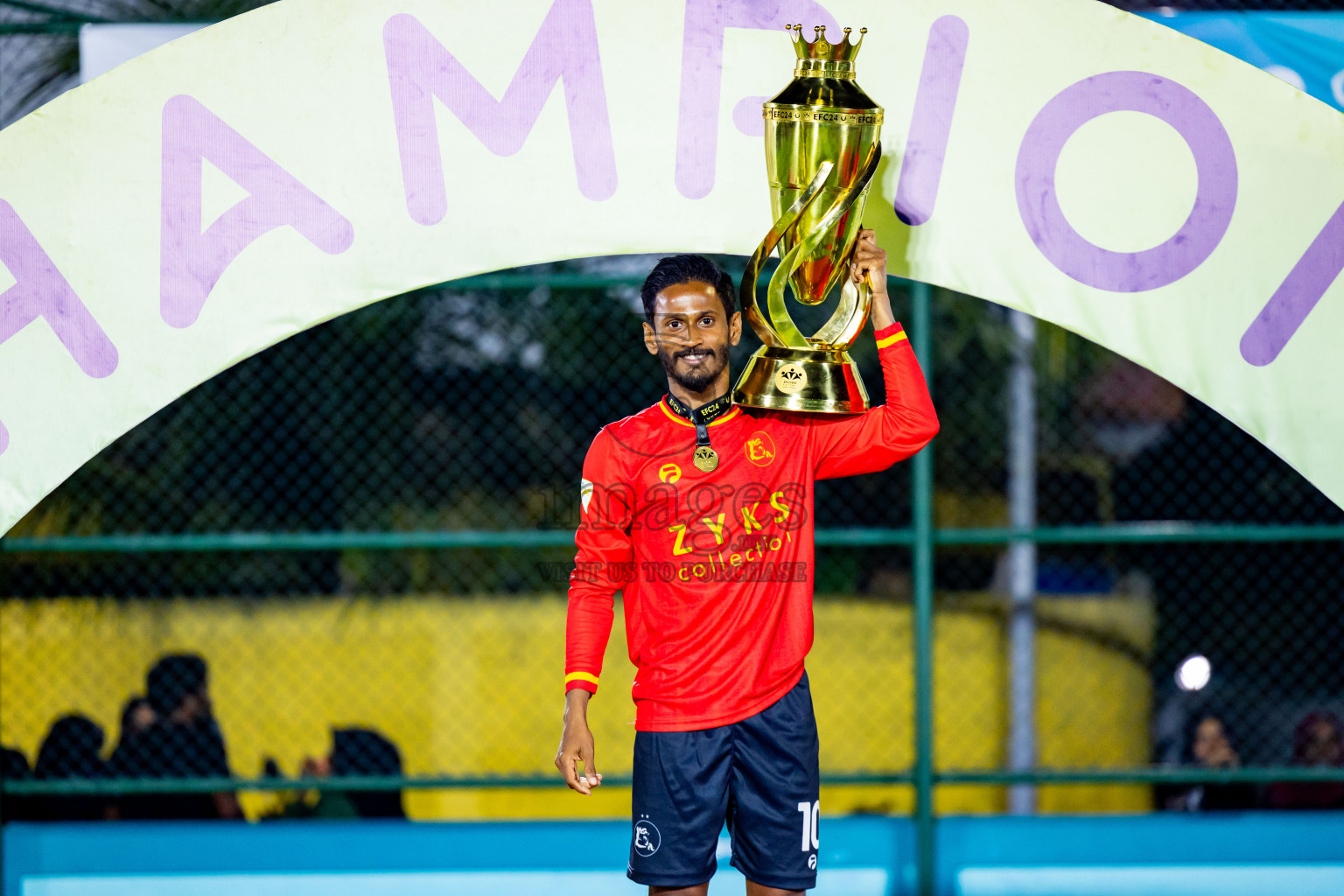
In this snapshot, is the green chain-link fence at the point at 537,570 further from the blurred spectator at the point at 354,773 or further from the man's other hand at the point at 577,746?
the man's other hand at the point at 577,746

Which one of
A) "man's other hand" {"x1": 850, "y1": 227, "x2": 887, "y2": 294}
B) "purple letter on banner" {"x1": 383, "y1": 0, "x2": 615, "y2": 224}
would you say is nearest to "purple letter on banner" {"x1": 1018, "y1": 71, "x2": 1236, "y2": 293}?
"man's other hand" {"x1": 850, "y1": 227, "x2": 887, "y2": 294}

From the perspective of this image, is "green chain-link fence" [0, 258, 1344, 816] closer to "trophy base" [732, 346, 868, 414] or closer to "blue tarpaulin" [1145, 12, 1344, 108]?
"blue tarpaulin" [1145, 12, 1344, 108]

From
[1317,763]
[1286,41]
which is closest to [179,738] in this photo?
[1317,763]

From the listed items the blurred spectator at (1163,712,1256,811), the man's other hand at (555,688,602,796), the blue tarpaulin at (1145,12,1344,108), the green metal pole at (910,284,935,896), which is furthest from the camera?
the blurred spectator at (1163,712,1256,811)

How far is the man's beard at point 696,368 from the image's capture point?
7.85 ft

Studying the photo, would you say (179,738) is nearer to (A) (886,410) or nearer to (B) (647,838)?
(B) (647,838)

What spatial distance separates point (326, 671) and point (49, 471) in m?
3.39

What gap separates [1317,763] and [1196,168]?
2.86m

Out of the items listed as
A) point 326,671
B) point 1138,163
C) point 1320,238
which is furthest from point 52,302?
point 326,671

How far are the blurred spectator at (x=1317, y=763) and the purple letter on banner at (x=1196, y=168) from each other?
106 inches

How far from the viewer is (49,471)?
2699mm

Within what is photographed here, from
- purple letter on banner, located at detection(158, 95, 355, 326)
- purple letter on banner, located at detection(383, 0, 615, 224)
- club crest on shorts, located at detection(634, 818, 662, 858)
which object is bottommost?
club crest on shorts, located at detection(634, 818, 662, 858)

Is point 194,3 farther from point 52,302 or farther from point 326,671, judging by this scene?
point 52,302

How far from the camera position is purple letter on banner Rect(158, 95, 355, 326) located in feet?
8.70
